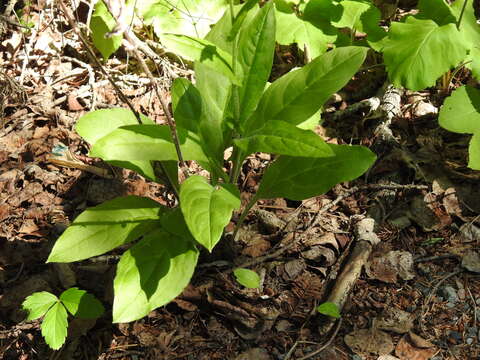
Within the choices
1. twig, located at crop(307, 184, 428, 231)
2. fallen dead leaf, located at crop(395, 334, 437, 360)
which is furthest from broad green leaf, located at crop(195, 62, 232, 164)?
fallen dead leaf, located at crop(395, 334, 437, 360)

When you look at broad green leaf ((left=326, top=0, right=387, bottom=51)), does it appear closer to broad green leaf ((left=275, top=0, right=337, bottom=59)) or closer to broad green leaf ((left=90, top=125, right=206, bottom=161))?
broad green leaf ((left=275, top=0, right=337, bottom=59))

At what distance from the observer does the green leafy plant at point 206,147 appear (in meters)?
1.56

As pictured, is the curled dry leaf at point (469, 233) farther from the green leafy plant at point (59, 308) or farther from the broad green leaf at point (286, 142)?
the green leafy plant at point (59, 308)

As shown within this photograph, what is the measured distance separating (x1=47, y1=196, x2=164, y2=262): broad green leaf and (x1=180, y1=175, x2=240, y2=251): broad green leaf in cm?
33

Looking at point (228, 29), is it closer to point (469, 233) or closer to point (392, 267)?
point (392, 267)

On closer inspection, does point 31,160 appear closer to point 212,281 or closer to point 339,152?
point 212,281

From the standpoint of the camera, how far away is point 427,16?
8.30 feet

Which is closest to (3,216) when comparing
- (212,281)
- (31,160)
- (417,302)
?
(31,160)

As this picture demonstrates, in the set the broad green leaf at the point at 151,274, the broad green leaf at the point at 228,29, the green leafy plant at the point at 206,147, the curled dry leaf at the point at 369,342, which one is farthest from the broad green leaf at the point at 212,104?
the curled dry leaf at the point at 369,342

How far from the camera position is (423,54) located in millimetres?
2203

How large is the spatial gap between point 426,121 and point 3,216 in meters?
2.20

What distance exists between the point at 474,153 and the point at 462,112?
0.24m

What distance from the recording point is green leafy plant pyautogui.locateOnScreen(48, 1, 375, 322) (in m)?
1.56

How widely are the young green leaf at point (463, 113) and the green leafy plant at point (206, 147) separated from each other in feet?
2.42
